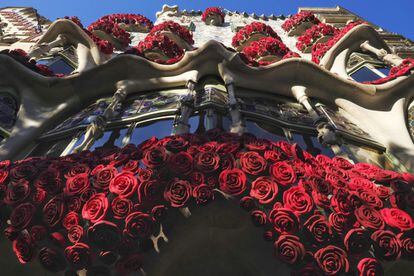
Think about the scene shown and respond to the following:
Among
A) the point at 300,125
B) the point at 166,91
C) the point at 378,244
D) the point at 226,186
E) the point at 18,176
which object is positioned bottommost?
the point at 378,244

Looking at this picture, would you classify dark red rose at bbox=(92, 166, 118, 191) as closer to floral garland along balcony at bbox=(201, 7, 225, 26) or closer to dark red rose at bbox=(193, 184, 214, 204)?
dark red rose at bbox=(193, 184, 214, 204)

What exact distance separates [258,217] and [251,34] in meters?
12.7

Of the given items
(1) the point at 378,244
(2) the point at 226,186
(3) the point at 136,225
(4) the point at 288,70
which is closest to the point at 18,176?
(3) the point at 136,225

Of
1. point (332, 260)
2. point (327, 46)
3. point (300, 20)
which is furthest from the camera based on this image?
point (300, 20)

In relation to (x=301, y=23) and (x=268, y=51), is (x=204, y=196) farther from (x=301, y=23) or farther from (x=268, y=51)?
(x=301, y=23)

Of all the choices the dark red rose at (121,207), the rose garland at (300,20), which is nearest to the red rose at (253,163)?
the dark red rose at (121,207)

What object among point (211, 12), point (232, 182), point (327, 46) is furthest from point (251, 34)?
point (232, 182)

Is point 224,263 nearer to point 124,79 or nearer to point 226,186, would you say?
point 226,186

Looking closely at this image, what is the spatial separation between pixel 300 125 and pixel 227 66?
68.6 inches

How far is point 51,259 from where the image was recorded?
3.58 meters

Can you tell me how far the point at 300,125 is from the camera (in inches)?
248

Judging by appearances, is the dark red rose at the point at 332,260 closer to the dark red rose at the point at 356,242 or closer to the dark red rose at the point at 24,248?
the dark red rose at the point at 356,242

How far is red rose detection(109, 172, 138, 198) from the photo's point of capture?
12.0 ft

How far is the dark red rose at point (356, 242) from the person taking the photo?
137 inches
